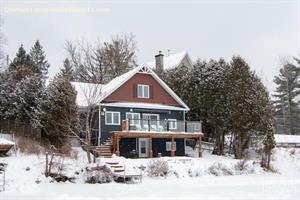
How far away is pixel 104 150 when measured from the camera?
101 feet

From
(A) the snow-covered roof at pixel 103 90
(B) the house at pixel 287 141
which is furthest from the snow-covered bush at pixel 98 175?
(B) the house at pixel 287 141

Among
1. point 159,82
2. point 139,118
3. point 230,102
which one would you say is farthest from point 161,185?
point 159,82

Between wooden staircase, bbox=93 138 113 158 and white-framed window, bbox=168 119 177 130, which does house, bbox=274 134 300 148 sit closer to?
white-framed window, bbox=168 119 177 130

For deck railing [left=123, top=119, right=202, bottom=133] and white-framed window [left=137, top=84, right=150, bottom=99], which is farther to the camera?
white-framed window [left=137, top=84, right=150, bottom=99]

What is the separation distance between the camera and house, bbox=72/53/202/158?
106 feet

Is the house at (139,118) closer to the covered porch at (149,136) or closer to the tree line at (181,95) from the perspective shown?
the covered porch at (149,136)

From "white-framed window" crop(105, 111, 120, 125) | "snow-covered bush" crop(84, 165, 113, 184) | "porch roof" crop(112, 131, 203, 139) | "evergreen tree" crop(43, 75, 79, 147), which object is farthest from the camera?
"white-framed window" crop(105, 111, 120, 125)

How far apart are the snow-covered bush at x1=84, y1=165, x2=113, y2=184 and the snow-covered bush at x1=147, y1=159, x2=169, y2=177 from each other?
3.18 m

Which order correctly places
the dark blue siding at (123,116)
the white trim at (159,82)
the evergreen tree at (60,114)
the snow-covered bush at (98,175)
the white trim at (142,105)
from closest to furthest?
the snow-covered bush at (98,175), the evergreen tree at (60,114), the dark blue siding at (123,116), the white trim at (142,105), the white trim at (159,82)

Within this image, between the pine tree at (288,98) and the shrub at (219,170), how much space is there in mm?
30730

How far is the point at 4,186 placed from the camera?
19438 mm

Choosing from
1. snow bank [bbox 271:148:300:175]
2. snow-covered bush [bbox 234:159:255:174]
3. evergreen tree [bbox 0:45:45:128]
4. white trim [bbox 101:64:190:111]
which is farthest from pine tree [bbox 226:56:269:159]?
evergreen tree [bbox 0:45:45:128]

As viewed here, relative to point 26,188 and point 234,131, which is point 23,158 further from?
point 234,131

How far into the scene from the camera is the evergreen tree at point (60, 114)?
95.0 ft
